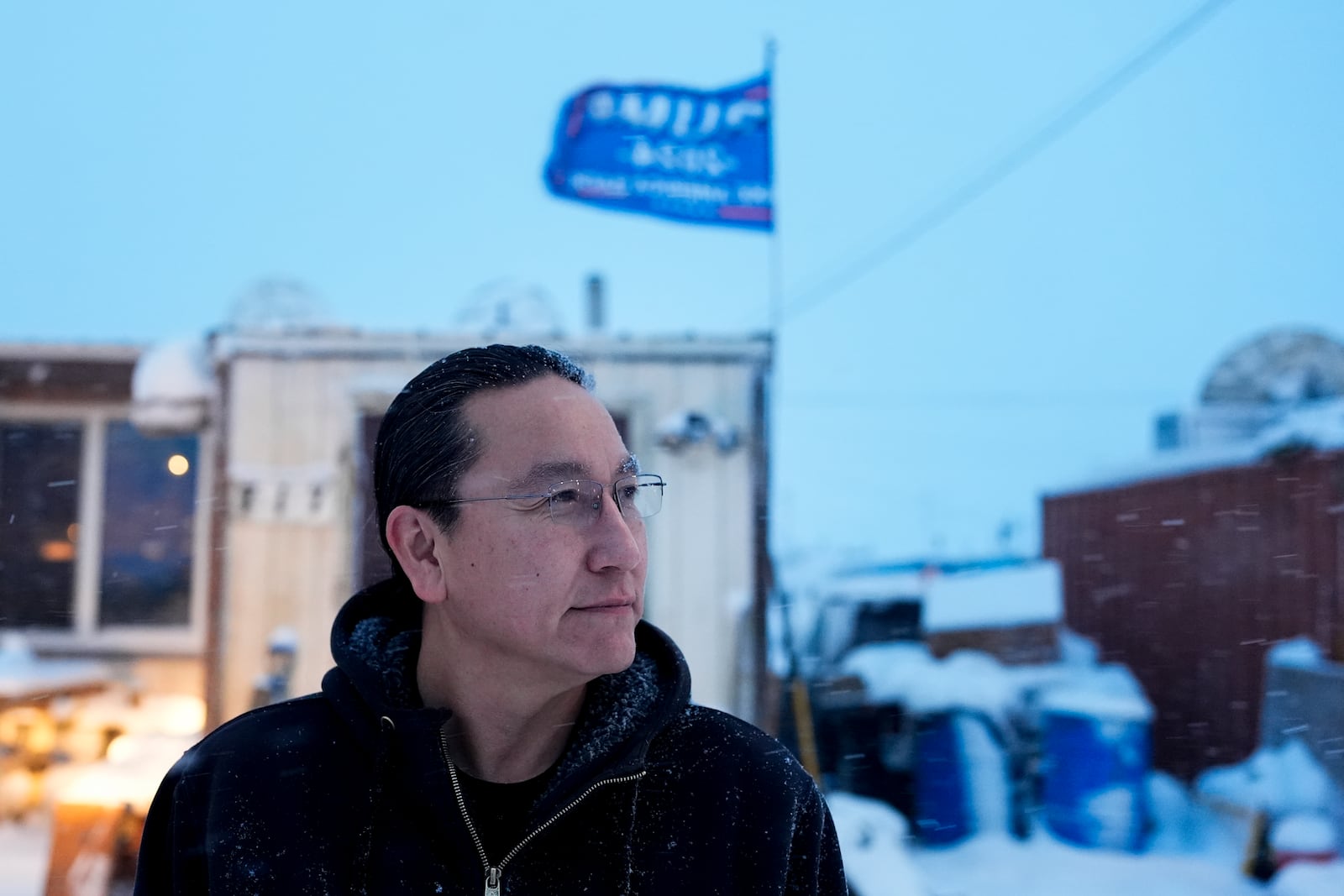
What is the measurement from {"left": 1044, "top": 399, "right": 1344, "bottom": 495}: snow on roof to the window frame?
7587 mm

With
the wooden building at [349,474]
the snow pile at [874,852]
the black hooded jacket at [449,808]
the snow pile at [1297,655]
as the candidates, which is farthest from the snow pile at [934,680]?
the black hooded jacket at [449,808]

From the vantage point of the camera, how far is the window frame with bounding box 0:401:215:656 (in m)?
7.41

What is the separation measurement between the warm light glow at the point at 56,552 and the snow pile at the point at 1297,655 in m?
9.13

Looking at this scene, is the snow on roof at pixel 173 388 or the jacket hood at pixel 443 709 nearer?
the jacket hood at pixel 443 709

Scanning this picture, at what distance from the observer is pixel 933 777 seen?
6.32 meters

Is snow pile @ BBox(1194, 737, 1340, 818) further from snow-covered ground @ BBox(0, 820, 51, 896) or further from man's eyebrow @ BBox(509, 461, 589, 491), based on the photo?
snow-covered ground @ BBox(0, 820, 51, 896)

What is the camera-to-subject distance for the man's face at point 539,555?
1336mm

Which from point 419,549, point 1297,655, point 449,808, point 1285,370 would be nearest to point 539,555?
point 419,549

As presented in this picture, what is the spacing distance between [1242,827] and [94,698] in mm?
7922

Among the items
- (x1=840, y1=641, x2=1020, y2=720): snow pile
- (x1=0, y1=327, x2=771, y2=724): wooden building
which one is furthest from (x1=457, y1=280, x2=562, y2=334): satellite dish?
(x1=840, y1=641, x2=1020, y2=720): snow pile

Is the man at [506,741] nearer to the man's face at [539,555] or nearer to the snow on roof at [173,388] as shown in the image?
the man's face at [539,555]

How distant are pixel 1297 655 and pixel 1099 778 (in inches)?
71.6

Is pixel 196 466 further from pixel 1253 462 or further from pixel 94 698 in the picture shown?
pixel 1253 462

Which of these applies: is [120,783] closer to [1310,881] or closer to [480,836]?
[480,836]
